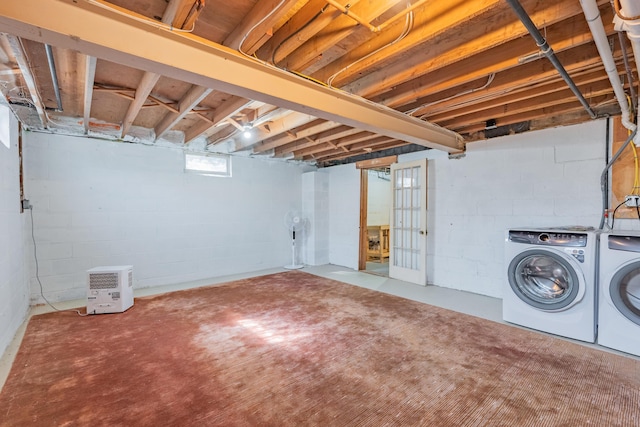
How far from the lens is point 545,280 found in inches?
115

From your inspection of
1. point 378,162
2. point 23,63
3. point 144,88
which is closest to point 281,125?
point 144,88

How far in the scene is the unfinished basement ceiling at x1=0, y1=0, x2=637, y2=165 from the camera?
60.9 inches

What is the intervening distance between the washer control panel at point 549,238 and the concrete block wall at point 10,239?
469 cm

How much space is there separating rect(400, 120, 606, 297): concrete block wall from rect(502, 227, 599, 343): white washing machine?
8.9 inches

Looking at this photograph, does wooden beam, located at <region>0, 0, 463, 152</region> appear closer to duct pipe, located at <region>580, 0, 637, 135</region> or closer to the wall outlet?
duct pipe, located at <region>580, 0, 637, 135</region>

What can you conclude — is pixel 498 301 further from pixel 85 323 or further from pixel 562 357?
pixel 85 323

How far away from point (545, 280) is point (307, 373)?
2573 millimetres

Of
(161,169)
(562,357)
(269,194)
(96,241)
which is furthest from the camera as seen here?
(269,194)

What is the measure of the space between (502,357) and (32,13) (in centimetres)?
361

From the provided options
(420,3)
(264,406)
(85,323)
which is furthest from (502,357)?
(85,323)

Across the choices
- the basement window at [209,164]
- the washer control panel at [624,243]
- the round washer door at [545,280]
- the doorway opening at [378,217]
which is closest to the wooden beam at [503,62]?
the washer control panel at [624,243]

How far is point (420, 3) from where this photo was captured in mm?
1512

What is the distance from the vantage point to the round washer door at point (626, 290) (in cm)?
231

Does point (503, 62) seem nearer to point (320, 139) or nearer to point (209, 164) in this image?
point (320, 139)
